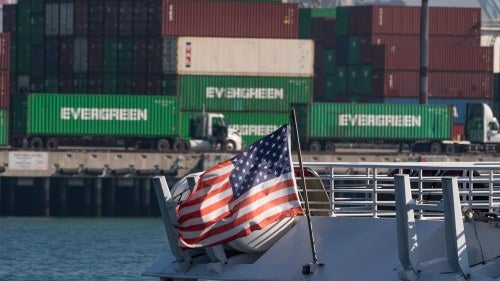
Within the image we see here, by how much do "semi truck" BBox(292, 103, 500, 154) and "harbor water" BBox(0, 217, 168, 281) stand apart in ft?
63.0

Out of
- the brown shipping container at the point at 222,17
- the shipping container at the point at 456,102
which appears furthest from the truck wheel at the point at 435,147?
the brown shipping container at the point at 222,17

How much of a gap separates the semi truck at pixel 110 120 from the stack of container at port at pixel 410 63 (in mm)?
23013

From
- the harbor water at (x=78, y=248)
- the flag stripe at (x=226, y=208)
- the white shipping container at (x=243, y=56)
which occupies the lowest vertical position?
the harbor water at (x=78, y=248)

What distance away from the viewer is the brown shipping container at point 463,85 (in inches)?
4609

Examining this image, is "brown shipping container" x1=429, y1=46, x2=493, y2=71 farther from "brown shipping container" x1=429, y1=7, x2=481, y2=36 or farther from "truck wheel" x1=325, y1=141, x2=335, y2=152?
"truck wheel" x1=325, y1=141, x2=335, y2=152

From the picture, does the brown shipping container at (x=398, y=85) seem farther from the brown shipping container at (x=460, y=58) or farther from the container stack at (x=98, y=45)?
the container stack at (x=98, y=45)

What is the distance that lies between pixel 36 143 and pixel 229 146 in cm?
1137

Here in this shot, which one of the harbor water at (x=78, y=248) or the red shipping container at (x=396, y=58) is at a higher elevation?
the red shipping container at (x=396, y=58)

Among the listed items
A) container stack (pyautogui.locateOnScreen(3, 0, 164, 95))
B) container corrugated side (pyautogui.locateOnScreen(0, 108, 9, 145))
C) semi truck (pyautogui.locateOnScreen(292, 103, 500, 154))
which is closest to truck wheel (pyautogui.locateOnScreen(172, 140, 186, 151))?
container stack (pyautogui.locateOnScreen(3, 0, 164, 95))

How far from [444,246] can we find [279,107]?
252 feet

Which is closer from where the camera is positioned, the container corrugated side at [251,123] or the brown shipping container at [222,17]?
the brown shipping container at [222,17]

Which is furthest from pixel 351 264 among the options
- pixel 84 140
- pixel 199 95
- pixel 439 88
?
pixel 439 88

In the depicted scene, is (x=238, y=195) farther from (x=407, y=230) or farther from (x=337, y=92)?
(x=337, y=92)

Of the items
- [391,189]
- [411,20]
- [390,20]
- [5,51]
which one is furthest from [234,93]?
[391,189]
